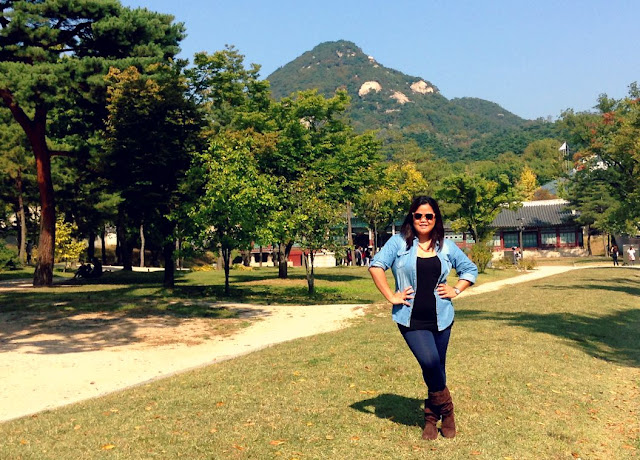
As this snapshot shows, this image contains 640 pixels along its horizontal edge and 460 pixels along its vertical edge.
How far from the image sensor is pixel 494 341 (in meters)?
11.8

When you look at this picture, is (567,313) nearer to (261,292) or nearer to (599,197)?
(261,292)

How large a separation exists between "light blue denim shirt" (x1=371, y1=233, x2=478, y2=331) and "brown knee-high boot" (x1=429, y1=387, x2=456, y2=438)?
72cm

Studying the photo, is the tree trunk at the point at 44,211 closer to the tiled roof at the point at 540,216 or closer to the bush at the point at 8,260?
the bush at the point at 8,260

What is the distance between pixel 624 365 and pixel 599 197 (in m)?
62.1

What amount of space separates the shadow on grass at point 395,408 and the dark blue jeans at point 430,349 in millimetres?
1016

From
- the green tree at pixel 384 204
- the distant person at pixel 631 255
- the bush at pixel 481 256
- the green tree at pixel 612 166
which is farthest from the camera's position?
the green tree at pixel 384 204

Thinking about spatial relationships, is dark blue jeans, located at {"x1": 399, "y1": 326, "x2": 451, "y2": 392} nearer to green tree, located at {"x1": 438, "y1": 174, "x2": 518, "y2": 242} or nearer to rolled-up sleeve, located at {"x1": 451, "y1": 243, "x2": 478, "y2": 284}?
rolled-up sleeve, located at {"x1": 451, "y1": 243, "x2": 478, "y2": 284}

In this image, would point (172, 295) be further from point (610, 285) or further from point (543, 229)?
point (543, 229)

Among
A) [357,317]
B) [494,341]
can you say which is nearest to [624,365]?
[494,341]

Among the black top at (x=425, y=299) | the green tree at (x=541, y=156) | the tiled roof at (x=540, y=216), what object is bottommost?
the black top at (x=425, y=299)

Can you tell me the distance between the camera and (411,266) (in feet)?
19.3

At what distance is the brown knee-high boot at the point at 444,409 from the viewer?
240 inches

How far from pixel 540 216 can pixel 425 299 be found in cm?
7401

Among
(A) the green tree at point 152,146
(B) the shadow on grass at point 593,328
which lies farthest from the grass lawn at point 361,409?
(A) the green tree at point 152,146
